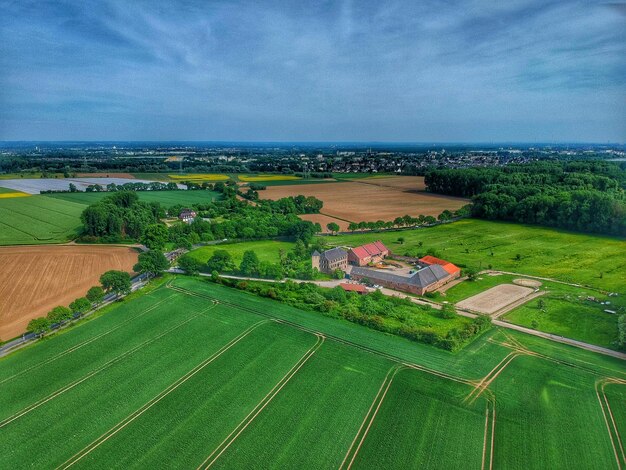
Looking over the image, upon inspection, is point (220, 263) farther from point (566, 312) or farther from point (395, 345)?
point (566, 312)

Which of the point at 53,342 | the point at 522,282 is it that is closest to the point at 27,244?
the point at 53,342

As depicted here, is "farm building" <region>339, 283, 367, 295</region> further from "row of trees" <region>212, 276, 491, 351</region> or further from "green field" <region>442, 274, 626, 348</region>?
"green field" <region>442, 274, 626, 348</region>

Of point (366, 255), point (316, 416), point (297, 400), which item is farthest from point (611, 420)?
point (366, 255)

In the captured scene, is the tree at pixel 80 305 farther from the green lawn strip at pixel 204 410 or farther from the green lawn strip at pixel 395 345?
the green lawn strip at pixel 204 410

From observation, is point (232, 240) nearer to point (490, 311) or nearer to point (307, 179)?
point (490, 311)

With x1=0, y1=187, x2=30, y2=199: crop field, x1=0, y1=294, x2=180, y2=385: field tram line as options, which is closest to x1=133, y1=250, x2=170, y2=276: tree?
x1=0, y1=294, x2=180, y2=385: field tram line

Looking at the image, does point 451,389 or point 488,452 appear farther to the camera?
point 451,389

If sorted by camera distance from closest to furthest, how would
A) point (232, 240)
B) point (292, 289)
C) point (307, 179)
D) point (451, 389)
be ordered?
point (451, 389) → point (292, 289) → point (232, 240) → point (307, 179)
